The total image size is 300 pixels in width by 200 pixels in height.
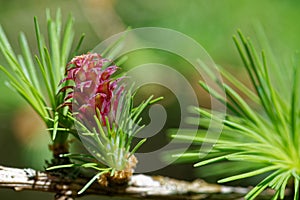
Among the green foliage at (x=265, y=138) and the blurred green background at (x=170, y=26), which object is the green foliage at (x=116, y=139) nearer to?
the green foliage at (x=265, y=138)

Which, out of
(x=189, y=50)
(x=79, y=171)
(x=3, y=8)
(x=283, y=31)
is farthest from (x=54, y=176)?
(x=3, y=8)

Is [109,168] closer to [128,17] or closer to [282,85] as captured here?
[282,85]

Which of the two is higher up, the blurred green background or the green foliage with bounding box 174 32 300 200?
the blurred green background

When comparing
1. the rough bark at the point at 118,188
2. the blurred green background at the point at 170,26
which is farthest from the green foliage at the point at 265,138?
the blurred green background at the point at 170,26

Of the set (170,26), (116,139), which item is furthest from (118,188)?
(170,26)

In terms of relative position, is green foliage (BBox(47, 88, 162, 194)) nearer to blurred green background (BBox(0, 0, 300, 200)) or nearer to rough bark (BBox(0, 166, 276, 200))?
rough bark (BBox(0, 166, 276, 200))

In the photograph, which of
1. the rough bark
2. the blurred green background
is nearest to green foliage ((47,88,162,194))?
the rough bark

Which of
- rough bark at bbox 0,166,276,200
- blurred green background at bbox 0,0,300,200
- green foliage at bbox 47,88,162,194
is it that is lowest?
rough bark at bbox 0,166,276,200

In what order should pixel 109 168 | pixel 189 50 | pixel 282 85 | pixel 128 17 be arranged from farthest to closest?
pixel 128 17 → pixel 189 50 → pixel 282 85 → pixel 109 168

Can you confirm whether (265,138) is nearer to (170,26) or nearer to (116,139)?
(116,139)
